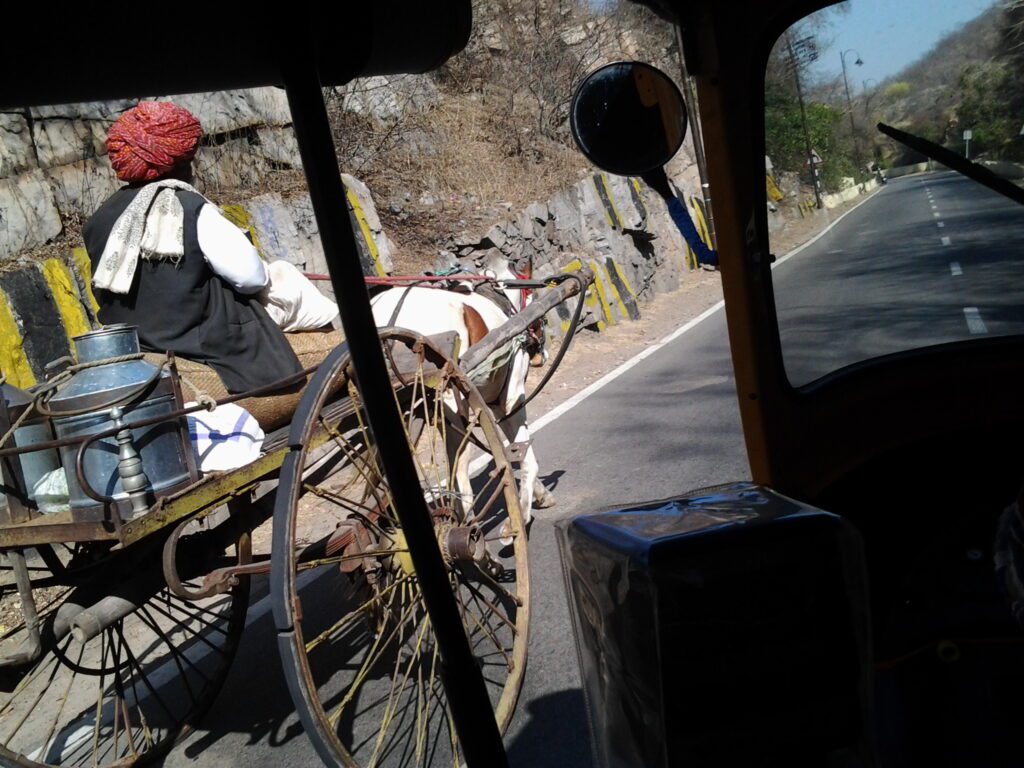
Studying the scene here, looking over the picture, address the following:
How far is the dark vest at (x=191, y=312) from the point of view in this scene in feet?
12.3

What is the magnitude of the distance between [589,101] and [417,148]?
58.4ft

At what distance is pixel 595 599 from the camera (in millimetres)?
1355

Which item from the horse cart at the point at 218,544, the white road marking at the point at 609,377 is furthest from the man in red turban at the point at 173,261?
the white road marking at the point at 609,377

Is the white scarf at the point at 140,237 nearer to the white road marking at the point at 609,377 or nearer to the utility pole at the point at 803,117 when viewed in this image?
the utility pole at the point at 803,117

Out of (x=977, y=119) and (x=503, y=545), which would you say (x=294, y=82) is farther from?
(x=503, y=545)

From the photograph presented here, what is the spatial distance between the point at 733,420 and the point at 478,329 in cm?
290

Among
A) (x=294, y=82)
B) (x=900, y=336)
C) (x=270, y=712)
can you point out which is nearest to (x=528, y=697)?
(x=270, y=712)

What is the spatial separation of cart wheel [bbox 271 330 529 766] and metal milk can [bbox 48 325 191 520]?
1.72 ft

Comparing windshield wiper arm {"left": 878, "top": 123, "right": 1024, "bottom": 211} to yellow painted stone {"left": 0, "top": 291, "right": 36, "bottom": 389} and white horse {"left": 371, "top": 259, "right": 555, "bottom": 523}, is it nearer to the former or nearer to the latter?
white horse {"left": 371, "top": 259, "right": 555, "bottom": 523}

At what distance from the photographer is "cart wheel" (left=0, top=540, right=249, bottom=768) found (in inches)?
127

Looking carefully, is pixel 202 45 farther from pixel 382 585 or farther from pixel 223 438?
pixel 382 585

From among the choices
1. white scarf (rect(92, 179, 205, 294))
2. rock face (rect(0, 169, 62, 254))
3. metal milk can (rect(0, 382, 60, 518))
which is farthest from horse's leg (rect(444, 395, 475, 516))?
rock face (rect(0, 169, 62, 254))

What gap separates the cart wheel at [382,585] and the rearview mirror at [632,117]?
1.35m

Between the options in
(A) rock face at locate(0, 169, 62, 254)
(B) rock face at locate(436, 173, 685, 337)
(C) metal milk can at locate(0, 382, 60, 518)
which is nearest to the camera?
(C) metal milk can at locate(0, 382, 60, 518)
